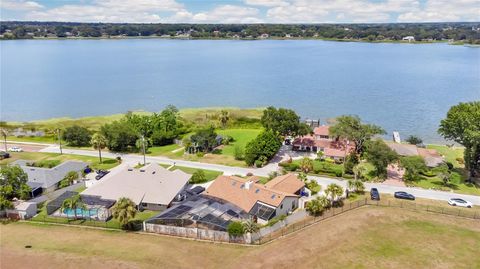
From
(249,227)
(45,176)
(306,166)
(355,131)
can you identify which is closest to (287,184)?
(306,166)

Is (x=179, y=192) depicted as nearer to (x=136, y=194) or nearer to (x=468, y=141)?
(x=136, y=194)

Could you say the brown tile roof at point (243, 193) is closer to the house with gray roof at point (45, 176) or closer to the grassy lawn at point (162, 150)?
the house with gray roof at point (45, 176)

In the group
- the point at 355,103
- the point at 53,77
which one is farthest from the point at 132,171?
the point at 53,77

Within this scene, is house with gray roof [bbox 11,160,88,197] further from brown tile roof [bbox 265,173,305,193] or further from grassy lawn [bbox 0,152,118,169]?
brown tile roof [bbox 265,173,305,193]

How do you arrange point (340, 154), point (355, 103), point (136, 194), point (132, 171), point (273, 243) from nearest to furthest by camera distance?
point (273, 243), point (136, 194), point (132, 171), point (340, 154), point (355, 103)

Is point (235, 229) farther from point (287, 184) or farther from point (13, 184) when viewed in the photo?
point (13, 184)

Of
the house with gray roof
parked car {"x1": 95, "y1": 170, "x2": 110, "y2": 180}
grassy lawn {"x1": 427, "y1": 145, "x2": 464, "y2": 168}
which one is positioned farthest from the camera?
grassy lawn {"x1": 427, "y1": 145, "x2": 464, "y2": 168}

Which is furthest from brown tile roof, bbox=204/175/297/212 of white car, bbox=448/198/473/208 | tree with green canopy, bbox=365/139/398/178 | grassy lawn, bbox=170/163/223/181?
white car, bbox=448/198/473/208

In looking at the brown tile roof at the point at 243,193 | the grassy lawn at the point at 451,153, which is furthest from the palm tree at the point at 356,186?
the grassy lawn at the point at 451,153
